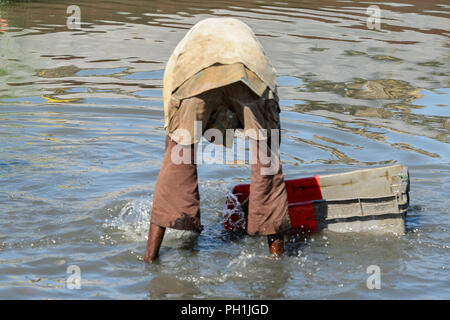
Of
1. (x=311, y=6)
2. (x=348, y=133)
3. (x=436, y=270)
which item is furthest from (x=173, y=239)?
(x=311, y=6)

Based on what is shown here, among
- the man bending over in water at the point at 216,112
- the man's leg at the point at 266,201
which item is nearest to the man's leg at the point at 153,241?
the man bending over in water at the point at 216,112

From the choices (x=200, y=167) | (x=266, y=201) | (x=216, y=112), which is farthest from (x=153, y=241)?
(x=200, y=167)

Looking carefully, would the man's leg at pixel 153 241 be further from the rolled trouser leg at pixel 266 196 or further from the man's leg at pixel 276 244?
the man's leg at pixel 276 244

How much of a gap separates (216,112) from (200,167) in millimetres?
2385

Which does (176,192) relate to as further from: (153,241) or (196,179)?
(153,241)

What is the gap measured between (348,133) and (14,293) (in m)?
4.86

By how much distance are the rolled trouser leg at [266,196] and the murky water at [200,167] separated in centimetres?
31

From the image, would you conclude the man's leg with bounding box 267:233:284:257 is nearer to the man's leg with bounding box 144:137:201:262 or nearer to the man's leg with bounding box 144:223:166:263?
the man's leg with bounding box 144:137:201:262

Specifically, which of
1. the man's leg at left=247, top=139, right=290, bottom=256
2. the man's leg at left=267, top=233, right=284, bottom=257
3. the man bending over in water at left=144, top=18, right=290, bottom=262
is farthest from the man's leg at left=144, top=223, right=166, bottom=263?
the man's leg at left=267, top=233, right=284, bottom=257

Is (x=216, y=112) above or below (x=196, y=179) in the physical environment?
above

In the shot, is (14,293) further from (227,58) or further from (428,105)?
(428,105)

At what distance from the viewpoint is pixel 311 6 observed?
54.2 feet

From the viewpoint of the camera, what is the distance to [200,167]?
705cm

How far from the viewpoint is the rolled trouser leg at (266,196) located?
463 cm
